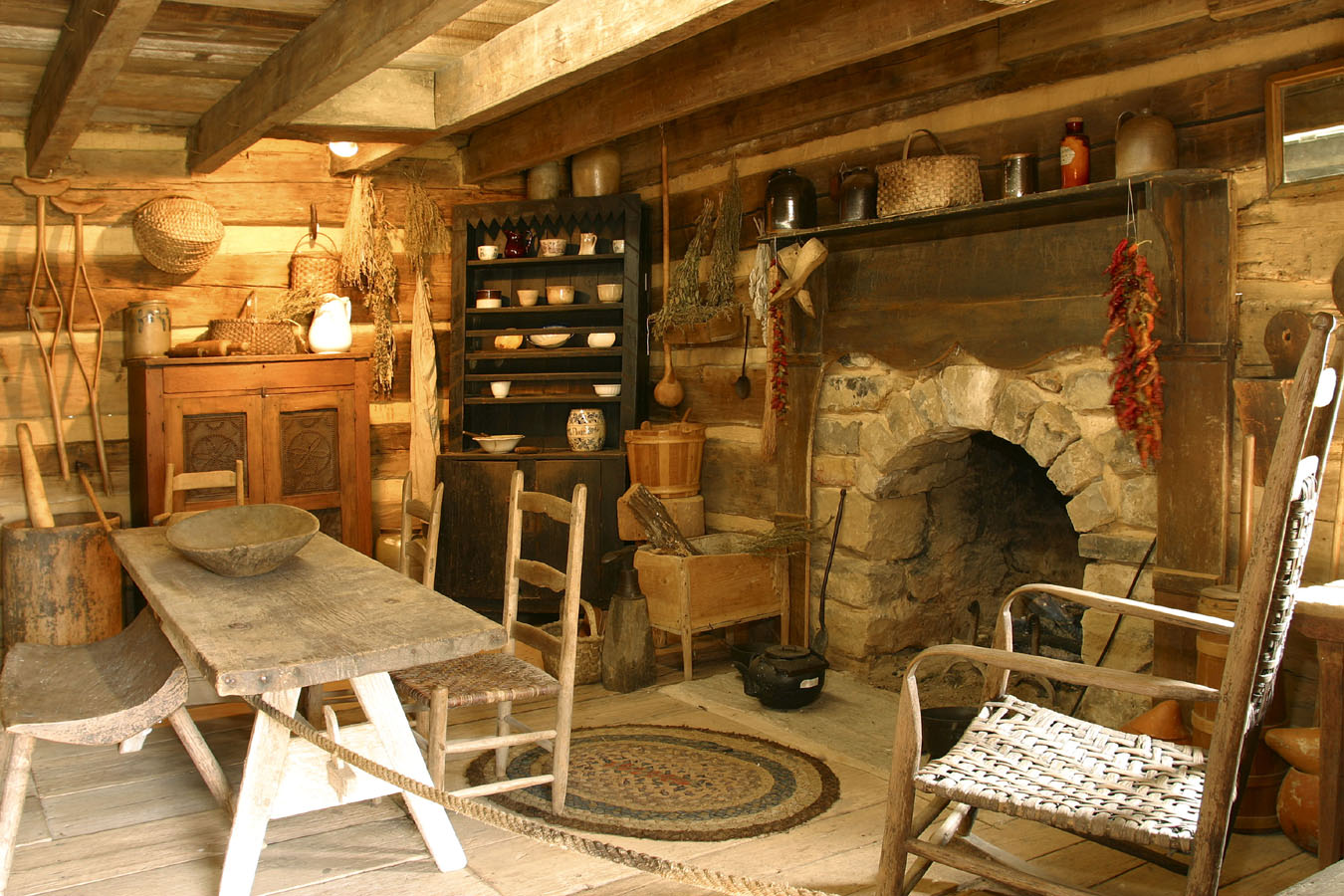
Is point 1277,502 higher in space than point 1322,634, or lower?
higher

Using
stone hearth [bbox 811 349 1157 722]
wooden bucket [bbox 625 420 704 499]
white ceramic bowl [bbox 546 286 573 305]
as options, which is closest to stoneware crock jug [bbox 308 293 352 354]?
white ceramic bowl [bbox 546 286 573 305]

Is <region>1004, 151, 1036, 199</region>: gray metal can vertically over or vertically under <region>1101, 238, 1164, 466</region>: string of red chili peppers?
over

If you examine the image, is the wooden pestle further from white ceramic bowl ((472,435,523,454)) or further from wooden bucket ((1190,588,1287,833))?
wooden bucket ((1190,588,1287,833))

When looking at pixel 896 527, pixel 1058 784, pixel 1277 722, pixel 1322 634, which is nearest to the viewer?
pixel 1058 784

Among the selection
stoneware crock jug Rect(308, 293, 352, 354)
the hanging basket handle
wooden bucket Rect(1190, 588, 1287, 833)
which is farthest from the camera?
stoneware crock jug Rect(308, 293, 352, 354)

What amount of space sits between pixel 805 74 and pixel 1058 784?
92.5 inches

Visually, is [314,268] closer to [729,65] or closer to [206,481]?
[206,481]

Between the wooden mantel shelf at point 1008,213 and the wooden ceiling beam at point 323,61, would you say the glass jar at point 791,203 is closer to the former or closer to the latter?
the wooden mantel shelf at point 1008,213

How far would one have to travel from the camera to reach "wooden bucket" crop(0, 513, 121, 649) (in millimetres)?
3914

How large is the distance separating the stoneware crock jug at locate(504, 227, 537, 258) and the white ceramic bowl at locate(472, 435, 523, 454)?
84 centimetres

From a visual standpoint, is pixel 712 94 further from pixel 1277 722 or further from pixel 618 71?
pixel 1277 722

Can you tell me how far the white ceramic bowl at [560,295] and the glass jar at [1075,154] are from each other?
2.46 meters

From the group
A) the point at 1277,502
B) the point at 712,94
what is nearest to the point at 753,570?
the point at 712,94

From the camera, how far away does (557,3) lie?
3258mm
